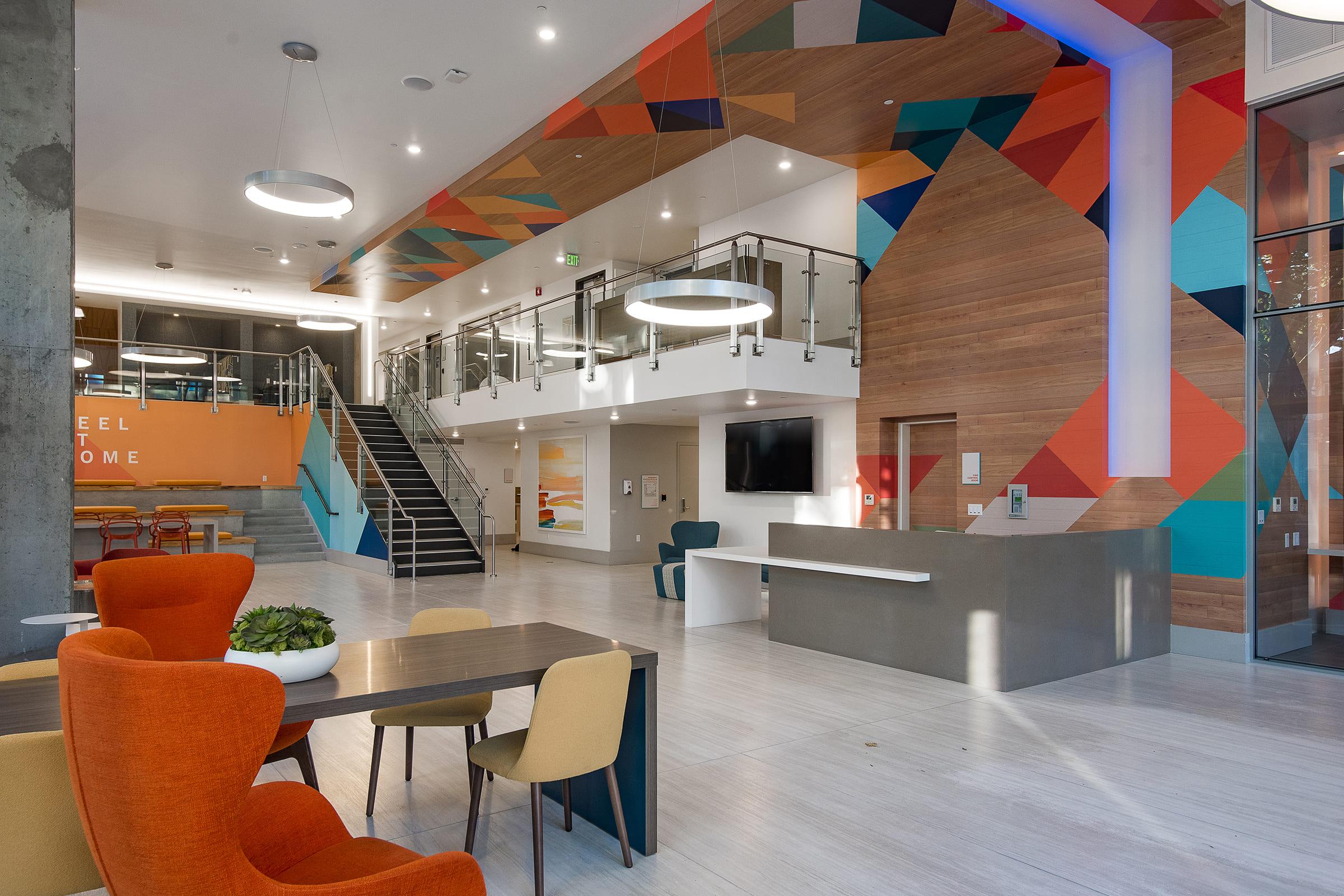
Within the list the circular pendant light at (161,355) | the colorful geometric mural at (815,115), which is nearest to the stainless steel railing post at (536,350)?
the colorful geometric mural at (815,115)

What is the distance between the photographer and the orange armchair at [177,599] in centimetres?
382

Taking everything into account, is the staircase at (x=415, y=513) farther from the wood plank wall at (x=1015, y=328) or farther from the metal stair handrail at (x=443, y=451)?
the wood plank wall at (x=1015, y=328)

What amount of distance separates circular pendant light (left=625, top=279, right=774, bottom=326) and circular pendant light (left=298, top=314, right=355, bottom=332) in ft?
29.6

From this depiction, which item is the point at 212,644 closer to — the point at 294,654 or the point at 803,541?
the point at 294,654

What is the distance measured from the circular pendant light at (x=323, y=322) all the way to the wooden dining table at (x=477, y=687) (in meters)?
12.3

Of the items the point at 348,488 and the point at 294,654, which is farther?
the point at 348,488

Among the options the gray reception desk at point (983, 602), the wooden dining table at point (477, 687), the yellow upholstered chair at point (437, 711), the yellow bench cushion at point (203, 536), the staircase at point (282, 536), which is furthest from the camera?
the staircase at point (282, 536)

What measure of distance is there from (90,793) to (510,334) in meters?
12.0

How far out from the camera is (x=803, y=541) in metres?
7.38

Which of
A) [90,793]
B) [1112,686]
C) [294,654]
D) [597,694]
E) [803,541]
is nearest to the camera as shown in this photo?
[90,793]

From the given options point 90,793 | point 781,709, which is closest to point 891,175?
point 781,709

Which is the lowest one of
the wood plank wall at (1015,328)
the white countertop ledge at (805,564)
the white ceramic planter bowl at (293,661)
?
the white countertop ledge at (805,564)

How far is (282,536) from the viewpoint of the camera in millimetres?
14922

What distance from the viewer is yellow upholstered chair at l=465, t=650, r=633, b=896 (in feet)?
9.49
